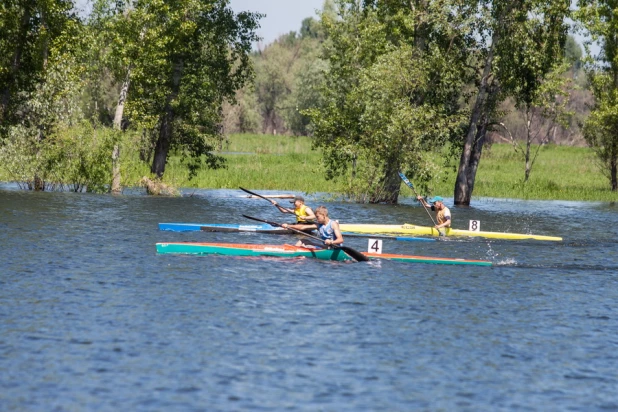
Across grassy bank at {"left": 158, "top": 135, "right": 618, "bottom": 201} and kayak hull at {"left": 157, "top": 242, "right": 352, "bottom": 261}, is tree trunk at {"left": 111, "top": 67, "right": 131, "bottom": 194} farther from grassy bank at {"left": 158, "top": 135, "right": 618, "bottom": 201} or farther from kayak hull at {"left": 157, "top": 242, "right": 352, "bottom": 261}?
kayak hull at {"left": 157, "top": 242, "right": 352, "bottom": 261}

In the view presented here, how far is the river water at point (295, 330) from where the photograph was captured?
42.1ft

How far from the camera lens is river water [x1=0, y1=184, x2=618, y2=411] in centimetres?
1282

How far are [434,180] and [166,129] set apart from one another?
13.8 metres

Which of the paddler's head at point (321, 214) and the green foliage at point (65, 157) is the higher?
the green foliage at point (65, 157)

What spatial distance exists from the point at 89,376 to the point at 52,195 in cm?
3206

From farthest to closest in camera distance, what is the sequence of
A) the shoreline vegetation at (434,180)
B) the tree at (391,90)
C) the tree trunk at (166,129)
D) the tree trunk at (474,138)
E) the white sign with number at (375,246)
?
1. the shoreline vegetation at (434,180)
2. the tree trunk at (166,129)
3. the tree trunk at (474,138)
4. the tree at (391,90)
5. the white sign with number at (375,246)

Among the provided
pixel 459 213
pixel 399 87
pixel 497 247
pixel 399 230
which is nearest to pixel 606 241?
pixel 497 247

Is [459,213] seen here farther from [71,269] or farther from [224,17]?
[71,269]

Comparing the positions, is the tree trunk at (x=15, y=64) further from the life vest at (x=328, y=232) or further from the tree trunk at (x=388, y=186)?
the life vest at (x=328, y=232)

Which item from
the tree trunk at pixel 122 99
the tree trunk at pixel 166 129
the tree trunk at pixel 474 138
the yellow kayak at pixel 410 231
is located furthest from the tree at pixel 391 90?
the yellow kayak at pixel 410 231

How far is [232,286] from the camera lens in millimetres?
20797

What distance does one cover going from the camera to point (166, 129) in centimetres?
4950

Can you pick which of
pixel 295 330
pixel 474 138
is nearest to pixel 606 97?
pixel 474 138

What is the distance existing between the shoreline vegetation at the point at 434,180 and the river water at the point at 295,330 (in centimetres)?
2265
